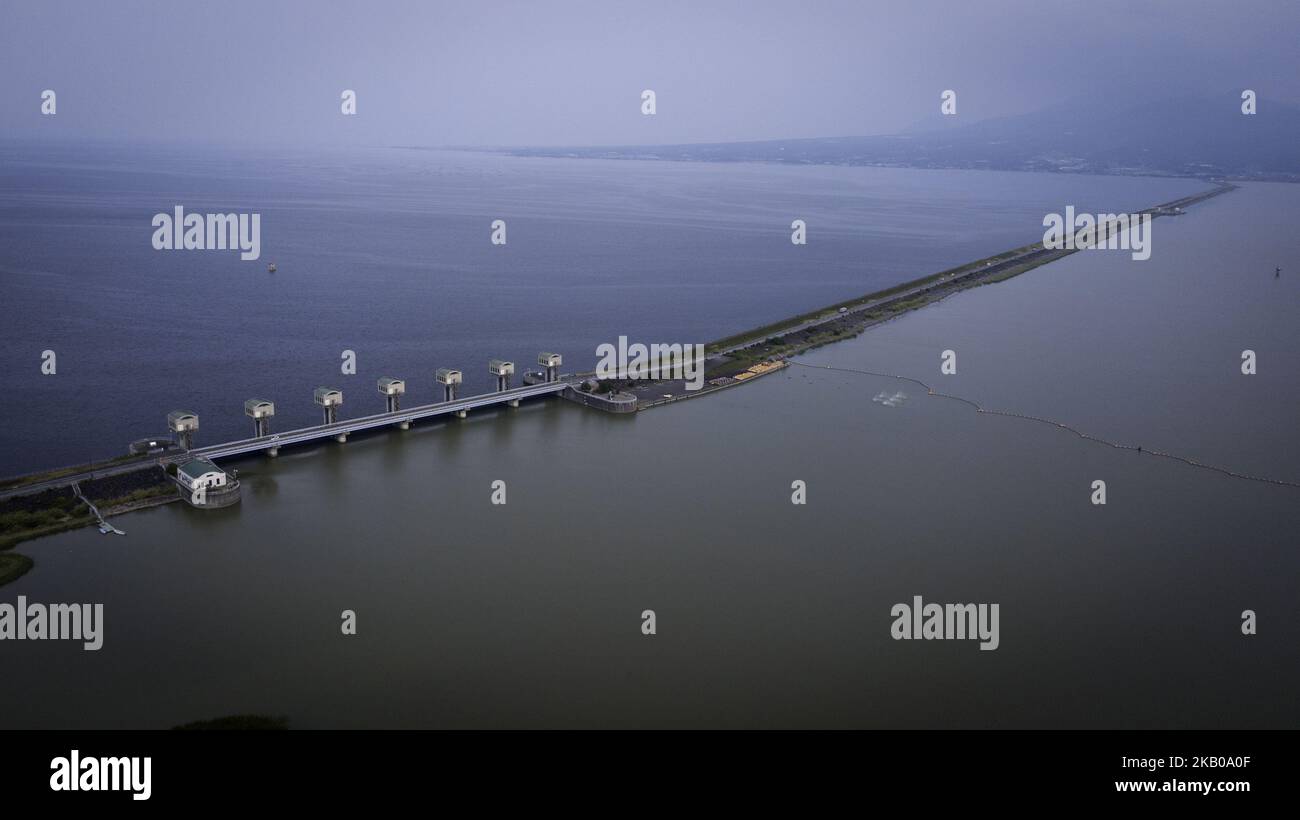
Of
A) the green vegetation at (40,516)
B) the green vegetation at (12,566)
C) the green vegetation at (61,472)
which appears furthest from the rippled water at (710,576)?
the green vegetation at (61,472)

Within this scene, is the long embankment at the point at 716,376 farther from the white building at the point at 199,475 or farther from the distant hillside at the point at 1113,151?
the distant hillside at the point at 1113,151

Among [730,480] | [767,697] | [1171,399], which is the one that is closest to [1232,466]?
[1171,399]

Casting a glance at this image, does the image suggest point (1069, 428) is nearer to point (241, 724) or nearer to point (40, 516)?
point (241, 724)

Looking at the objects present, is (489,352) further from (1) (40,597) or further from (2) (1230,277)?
(2) (1230,277)

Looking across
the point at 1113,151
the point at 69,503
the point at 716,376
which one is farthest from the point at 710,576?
the point at 1113,151

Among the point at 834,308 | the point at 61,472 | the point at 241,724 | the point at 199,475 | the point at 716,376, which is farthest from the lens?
the point at 834,308

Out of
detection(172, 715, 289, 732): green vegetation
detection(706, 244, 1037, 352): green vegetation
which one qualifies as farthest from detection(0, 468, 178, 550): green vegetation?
detection(706, 244, 1037, 352): green vegetation

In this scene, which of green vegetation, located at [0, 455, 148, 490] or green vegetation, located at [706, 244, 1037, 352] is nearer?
green vegetation, located at [0, 455, 148, 490]

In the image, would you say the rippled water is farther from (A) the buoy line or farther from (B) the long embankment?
(B) the long embankment
